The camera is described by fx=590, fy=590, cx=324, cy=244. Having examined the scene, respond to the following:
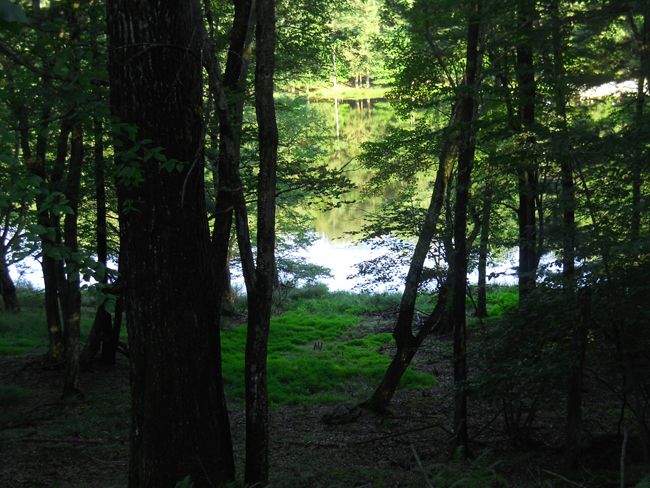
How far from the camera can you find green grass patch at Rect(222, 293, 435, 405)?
10.9 m

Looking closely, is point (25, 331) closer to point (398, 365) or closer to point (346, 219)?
point (398, 365)

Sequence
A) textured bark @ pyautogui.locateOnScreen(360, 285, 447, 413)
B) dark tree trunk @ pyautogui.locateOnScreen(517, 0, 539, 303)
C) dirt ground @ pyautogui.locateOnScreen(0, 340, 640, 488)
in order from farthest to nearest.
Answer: textured bark @ pyautogui.locateOnScreen(360, 285, 447, 413) < dark tree trunk @ pyautogui.locateOnScreen(517, 0, 539, 303) < dirt ground @ pyautogui.locateOnScreen(0, 340, 640, 488)

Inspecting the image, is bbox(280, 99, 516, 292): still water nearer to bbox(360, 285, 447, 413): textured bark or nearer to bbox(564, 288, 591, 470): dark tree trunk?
bbox(360, 285, 447, 413): textured bark

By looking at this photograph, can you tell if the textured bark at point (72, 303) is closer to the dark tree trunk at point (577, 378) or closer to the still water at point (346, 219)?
the still water at point (346, 219)

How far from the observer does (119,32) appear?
421 cm

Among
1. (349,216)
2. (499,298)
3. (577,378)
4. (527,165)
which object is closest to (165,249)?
(577,378)

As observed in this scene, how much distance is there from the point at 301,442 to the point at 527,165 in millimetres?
4582

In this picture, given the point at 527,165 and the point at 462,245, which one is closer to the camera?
the point at 462,245

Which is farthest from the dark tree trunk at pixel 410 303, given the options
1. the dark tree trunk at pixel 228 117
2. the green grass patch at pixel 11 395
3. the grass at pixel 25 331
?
the grass at pixel 25 331

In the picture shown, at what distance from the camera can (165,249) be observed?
14.1ft

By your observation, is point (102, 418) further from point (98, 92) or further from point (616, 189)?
point (616, 189)

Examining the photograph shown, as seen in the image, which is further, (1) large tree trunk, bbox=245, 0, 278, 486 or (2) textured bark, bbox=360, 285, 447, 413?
(2) textured bark, bbox=360, 285, 447, 413

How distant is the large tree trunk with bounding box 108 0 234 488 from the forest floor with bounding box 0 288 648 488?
4.44 ft

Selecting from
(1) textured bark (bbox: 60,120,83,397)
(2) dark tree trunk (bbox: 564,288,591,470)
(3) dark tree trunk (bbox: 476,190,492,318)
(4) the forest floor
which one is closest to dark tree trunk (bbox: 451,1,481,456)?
(3) dark tree trunk (bbox: 476,190,492,318)
